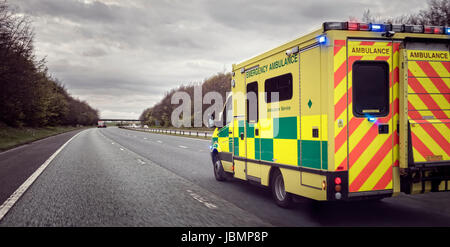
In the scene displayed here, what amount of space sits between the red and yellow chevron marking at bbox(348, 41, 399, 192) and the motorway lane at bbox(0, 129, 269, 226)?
161 centimetres

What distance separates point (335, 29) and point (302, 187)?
8.25ft

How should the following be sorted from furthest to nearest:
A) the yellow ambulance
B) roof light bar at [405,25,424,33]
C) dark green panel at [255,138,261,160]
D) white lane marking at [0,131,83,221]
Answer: dark green panel at [255,138,261,160] → white lane marking at [0,131,83,221] → roof light bar at [405,25,424,33] → the yellow ambulance

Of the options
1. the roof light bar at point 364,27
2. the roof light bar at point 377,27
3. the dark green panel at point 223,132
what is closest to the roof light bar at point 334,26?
the roof light bar at point 377,27

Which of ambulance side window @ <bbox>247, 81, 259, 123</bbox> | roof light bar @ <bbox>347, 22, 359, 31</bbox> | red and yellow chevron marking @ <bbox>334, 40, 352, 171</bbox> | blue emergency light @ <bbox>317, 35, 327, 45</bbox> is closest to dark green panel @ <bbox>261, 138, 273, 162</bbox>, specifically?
ambulance side window @ <bbox>247, 81, 259, 123</bbox>

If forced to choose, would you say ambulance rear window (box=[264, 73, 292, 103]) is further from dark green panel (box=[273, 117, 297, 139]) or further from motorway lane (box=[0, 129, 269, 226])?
motorway lane (box=[0, 129, 269, 226])

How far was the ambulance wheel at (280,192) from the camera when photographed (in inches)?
261

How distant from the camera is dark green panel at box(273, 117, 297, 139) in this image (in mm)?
6383

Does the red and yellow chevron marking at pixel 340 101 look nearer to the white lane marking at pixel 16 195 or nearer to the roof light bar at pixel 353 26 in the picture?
the roof light bar at pixel 353 26

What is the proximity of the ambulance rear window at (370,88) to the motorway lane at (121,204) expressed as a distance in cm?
233
